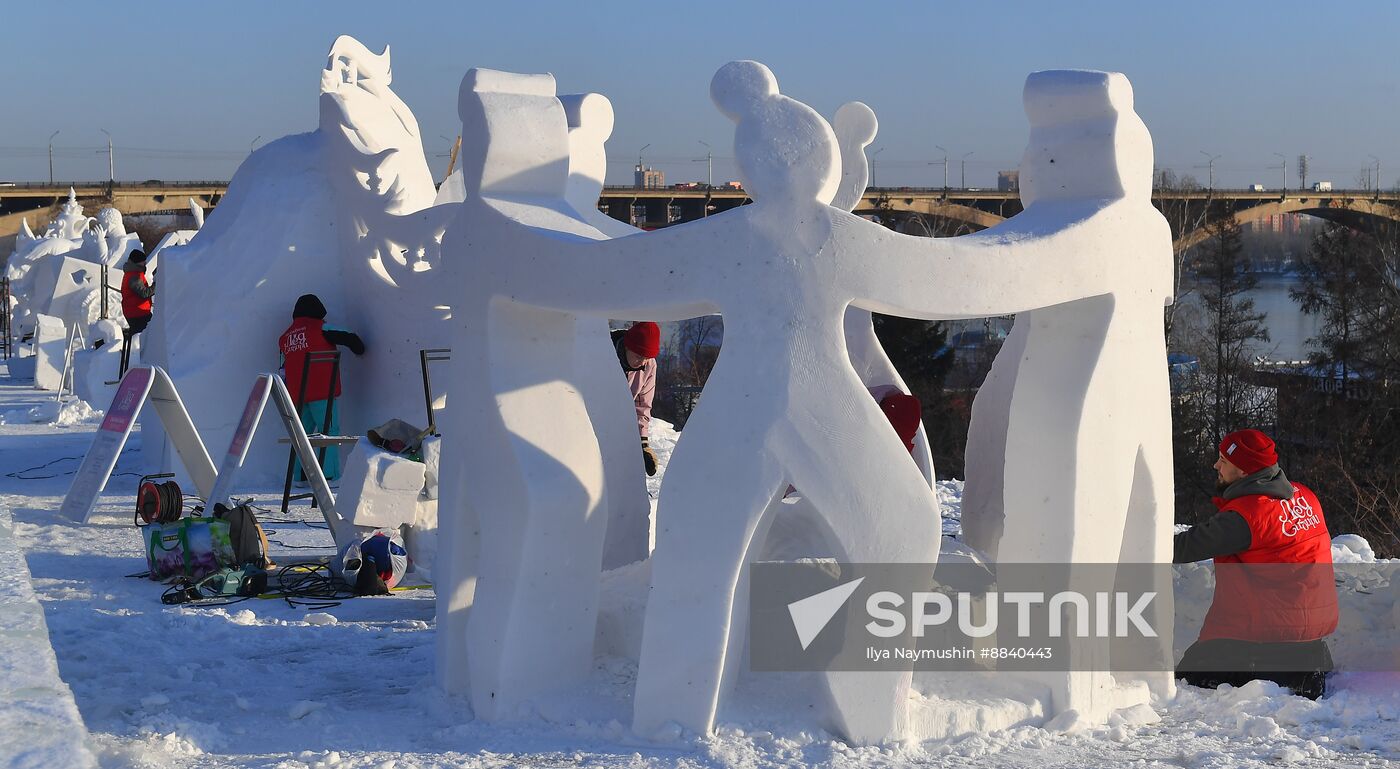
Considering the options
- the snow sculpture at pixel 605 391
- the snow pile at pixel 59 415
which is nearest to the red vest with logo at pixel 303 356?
the snow sculpture at pixel 605 391

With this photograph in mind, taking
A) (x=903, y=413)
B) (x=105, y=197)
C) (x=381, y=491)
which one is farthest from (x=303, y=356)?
(x=105, y=197)

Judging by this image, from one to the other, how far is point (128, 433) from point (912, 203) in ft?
146

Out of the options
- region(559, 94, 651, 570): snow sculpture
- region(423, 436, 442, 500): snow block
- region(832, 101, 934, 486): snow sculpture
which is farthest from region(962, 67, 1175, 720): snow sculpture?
region(423, 436, 442, 500): snow block

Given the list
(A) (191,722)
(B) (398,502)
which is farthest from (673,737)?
(B) (398,502)

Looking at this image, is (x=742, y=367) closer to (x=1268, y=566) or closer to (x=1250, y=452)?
(x=1250, y=452)

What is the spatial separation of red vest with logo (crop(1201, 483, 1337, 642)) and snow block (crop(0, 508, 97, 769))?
4634mm

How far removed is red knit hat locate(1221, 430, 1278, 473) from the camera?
619 centimetres

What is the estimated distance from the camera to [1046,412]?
231 inches

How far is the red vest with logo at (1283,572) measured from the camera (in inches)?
243

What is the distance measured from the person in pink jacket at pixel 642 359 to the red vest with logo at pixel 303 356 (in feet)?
11.5

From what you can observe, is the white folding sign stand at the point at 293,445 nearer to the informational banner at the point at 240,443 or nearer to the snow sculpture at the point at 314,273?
the informational banner at the point at 240,443

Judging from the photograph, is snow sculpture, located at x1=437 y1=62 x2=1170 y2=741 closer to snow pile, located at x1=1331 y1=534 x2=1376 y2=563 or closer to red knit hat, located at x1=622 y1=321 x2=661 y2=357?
red knit hat, located at x1=622 y1=321 x2=661 y2=357

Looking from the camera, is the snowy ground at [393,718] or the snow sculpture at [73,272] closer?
the snowy ground at [393,718]

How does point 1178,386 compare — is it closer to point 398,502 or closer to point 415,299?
point 415,299
